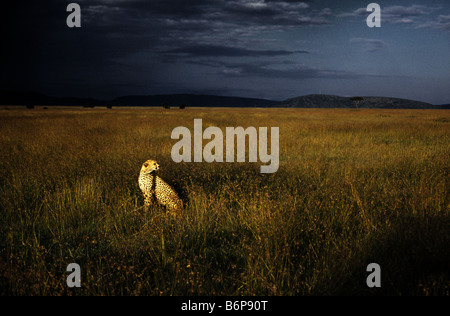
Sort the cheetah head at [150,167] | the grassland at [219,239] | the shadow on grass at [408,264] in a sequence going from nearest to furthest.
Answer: the shadow on grass at [408,264]
the grassland at [219,239]
the cheetah head at [150,167]

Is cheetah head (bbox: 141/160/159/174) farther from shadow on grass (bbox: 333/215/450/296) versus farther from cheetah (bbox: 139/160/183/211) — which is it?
shadow on grass (bbox: 333/215/450/296)

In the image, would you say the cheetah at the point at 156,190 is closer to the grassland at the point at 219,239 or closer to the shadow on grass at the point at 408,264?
the grassland at the point at 219,239

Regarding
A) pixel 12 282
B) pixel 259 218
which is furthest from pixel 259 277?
pixel 12 282

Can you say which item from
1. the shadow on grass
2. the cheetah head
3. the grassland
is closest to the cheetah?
the cheetah head

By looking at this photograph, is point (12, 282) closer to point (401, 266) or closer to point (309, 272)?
point (309, 272)

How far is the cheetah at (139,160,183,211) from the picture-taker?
4172 millimetres

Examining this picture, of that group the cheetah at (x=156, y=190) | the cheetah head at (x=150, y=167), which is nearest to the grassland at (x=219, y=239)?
the cheetah at (x=156, y=190)

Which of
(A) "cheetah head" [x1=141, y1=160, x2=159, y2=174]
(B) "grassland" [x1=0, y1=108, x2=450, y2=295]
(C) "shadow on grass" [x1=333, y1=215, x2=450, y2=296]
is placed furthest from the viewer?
(A) "cheetah head" [x1=141, y1=160, x2=159, y2=174]

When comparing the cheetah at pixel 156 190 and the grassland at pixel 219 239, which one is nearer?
the grassland at pixel 219 239

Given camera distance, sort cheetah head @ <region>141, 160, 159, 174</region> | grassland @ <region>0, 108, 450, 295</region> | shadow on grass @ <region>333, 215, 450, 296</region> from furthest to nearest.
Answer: cheetah head @ <region>141, 160, 159, 174</region>, grassland @ <region>0, 108, 450, 295</region>, shadow on grass @ <region>333, 215, 450, 296</region>

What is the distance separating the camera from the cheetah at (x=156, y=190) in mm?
4172

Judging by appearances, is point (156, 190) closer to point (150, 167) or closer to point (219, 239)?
point (150, 167)

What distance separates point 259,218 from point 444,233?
5.95 feet

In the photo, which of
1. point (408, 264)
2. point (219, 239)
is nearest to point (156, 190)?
point (219, 239)
